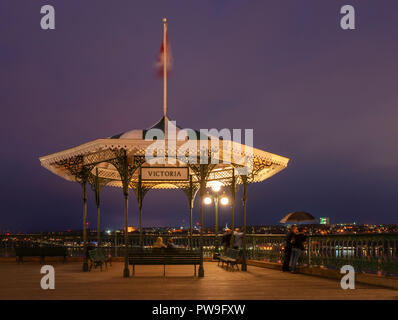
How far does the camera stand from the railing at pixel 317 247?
34.9 feet

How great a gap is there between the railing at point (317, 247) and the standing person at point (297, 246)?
23cm

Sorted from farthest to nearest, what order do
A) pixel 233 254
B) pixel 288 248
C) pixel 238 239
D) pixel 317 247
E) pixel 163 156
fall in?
pixel 238 239, pixel 233 254, pixel 288 248, pixel 163 156, pixel 317 247

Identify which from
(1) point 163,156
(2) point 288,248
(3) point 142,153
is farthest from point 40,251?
(2) point 288,248

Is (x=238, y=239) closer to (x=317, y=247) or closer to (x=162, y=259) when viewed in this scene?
(x=317, y=247)

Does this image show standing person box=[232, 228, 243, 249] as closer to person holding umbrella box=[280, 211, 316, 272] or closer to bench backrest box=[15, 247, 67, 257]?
person holding umbrella box=[280, 211, 316, 272]

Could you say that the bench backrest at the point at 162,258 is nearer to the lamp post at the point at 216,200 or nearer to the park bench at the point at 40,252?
the lamp post at the point at 216,200

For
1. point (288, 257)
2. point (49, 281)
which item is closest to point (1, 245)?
point (49, 281)

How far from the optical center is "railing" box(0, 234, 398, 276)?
10625 millimetres

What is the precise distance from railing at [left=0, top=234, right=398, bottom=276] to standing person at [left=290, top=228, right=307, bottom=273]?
23 centimetres

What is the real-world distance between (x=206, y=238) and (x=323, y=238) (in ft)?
34.2

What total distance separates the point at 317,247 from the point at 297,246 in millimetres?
900

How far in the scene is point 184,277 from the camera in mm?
13180

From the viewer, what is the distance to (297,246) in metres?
14.6
